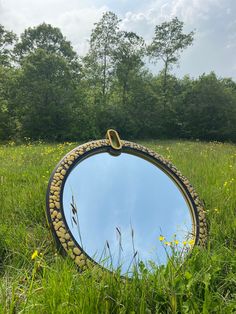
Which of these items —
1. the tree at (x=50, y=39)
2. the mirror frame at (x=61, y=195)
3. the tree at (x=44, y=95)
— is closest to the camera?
the mirror frame at (x=61, y=195)

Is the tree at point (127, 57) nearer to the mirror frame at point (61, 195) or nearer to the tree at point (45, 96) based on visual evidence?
the tree at point (45, 96)

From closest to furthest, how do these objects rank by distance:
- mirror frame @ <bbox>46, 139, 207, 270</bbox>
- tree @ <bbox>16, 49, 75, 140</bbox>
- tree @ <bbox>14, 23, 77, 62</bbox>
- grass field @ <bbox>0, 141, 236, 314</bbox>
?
1. grass field @ <bbox>0, 141, 236, 314</bbox>
2. mirror frame @ <bbox>46, 139, 207, 270</bbox>
3. tree @ <bbox>16, 49, 75, 140</bbox>
4. tree @ <bbox>14, 23, 77, 62</bbox>

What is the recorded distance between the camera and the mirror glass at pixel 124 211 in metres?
2.40

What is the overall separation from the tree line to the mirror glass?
1941 cm

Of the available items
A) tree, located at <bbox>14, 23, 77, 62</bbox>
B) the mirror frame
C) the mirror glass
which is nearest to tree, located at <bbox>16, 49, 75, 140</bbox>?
tree, located at <bbox>14, 23, 77, 62</bbox>

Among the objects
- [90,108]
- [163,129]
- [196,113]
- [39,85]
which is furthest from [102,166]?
[196,113]

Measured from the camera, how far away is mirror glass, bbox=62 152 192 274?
7.87 ft

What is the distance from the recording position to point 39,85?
21.4 metres

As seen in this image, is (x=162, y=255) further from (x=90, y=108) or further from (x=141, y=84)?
(x=141, y=84)

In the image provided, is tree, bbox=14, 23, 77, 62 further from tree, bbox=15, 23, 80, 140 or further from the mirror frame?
the mirror frame

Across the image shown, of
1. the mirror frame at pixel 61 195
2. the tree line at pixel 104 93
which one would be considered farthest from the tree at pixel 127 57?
the mirror frame at pixel 61 195

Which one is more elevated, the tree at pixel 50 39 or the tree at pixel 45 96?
the tree at pixel 50 39

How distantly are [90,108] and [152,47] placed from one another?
29.4ft

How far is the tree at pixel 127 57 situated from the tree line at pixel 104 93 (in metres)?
0.08
